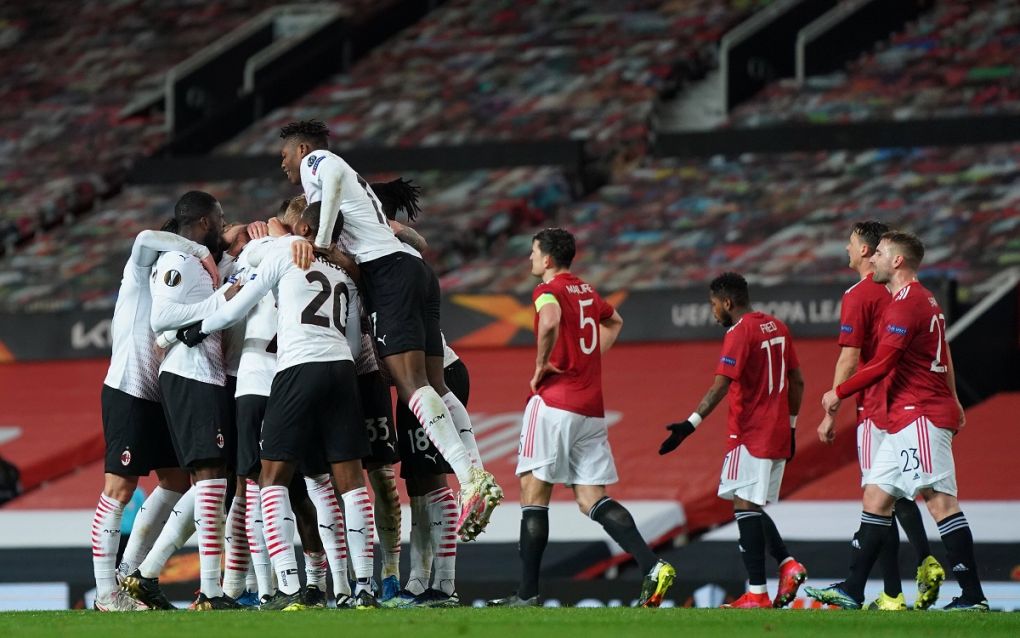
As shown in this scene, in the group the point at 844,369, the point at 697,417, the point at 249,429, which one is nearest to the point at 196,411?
the point at 249,429

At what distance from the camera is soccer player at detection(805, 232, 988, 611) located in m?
7.68

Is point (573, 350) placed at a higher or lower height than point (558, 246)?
lower

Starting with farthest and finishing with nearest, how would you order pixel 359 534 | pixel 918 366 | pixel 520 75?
pixel 520 75 → pixel 918 366 → pixel 359 534

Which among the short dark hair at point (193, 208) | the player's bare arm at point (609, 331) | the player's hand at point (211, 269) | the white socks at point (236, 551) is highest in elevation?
the short dark hair at point (193, 208)

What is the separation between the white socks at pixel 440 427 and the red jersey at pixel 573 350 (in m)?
1.10

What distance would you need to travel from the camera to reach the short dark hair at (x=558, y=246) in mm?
8344

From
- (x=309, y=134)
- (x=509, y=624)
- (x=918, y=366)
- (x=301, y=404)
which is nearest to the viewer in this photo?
(x=509, y=624)

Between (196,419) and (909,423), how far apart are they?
136 inches

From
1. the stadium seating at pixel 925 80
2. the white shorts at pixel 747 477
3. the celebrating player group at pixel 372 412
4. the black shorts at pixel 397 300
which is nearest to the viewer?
the celebrating player group at pixel 372 412

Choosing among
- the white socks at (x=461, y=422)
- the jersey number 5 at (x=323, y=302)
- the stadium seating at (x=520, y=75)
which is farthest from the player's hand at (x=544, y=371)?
the stadium seating at (x=520, y=75)

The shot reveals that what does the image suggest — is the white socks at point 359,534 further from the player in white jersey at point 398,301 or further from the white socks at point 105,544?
the white socks at point 105,544

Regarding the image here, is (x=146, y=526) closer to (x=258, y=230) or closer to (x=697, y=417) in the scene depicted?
(x=258, y=230)

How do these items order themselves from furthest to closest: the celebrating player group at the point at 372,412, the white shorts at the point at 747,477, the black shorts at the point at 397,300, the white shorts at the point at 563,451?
the white shorts at the point at 747,477, the white shorts at the point at 563,451, the black shorts at the point at 397,300, the celebrating player group at the point at 372,412

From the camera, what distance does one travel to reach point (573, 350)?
27.2ft
